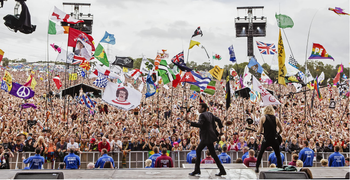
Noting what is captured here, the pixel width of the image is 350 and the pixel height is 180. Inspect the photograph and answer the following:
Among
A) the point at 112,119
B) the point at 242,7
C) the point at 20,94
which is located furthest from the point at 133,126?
the point at 242,7

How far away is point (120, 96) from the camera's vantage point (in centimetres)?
1121

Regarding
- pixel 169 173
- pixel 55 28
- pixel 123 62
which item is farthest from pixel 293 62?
pixel 169 173

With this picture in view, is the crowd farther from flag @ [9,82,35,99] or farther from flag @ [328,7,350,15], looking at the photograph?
flag @ [328,7,350,15]

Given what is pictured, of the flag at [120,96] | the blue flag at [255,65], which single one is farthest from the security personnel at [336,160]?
the blue flag at [255,65]

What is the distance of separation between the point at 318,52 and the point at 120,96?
28.1ft

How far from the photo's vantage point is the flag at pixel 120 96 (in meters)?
11.0

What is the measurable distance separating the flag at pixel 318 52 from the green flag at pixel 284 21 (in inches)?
56.2

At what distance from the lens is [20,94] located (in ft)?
42.4

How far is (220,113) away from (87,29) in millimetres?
31922

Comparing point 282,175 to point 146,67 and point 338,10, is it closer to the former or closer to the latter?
point 338,10

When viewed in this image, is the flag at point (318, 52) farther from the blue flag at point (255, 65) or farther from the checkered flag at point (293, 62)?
the checkered flag at point (293, 62)

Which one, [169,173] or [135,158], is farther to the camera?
[135,158]

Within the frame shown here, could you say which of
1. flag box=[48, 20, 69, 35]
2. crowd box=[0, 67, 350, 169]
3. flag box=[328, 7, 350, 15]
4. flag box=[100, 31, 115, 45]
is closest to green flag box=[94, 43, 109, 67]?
flag box=[48, 20, 69, 35]

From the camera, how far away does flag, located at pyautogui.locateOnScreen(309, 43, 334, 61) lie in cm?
1341
